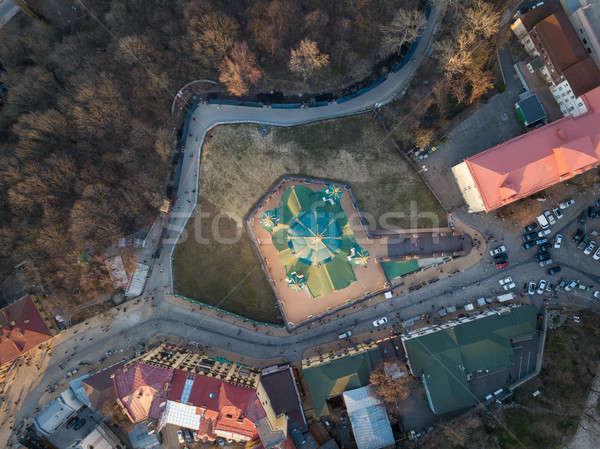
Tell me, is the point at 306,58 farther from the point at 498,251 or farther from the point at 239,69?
the point at 498,251

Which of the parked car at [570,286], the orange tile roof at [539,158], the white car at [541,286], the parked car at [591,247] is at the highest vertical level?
the orange tile roof at [539,158]

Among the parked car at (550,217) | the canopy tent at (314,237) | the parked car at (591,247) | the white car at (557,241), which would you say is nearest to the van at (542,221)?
the parked car at (550,217)

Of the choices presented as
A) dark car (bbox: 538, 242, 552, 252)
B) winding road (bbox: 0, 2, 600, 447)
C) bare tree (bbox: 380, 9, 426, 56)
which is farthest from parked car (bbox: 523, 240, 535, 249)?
bare tree (bbox: 380, 9, 426, 56)

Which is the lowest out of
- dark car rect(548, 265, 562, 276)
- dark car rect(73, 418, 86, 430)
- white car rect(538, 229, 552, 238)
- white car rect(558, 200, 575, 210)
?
dark car rect(548, 265, 562, 276)

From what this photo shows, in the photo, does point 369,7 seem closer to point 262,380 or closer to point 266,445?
point 262,380

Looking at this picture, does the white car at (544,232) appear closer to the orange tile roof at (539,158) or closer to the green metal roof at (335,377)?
the orange tile roof at (539,158)

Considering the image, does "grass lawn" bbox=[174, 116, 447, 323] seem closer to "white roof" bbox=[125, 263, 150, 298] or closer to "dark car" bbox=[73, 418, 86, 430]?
"white roof" bbox=[125, 263, 150, 298]

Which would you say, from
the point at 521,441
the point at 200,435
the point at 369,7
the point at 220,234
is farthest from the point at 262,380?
the point at 369,7
